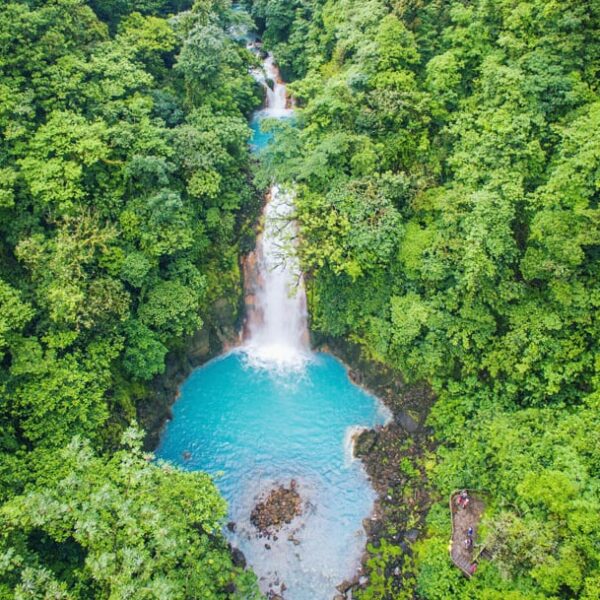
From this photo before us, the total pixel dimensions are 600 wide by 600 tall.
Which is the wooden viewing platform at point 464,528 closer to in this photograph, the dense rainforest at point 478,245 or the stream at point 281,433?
the dense rainforest at point 478,245

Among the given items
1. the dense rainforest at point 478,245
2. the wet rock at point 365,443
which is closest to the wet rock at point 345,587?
the dense rainforest at point 478,245

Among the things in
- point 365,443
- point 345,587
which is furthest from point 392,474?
point 345,587

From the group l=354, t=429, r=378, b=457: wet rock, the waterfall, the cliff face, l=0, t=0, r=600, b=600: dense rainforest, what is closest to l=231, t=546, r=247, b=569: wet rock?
l=0, t=0, r=600, b=600: dense rainforest

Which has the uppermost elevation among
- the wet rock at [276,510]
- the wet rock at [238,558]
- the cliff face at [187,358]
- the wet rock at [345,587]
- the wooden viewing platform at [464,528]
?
the cliff face at [187,358]

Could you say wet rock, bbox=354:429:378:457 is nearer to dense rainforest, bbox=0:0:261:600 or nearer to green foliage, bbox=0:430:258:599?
dense rainforest, bbox=0:0:261:600

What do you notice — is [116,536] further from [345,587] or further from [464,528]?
[464,528]

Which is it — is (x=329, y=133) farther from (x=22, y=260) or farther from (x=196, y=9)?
(x=22, y=260)

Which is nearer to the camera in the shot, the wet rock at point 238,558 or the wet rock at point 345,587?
the wet rock at point 345,587

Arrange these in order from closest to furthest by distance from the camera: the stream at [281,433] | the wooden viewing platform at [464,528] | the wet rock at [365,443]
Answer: the wooden viewing platform at [464,528] < the stream at [281,433] < the wet rock at [365,443]
